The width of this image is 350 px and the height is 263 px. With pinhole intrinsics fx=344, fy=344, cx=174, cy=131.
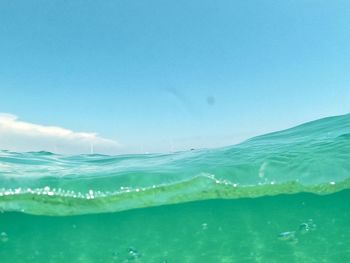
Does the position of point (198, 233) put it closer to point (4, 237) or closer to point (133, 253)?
point (133, 253)

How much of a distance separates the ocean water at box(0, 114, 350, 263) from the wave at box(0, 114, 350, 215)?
4cm

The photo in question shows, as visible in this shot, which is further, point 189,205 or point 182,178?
point 189,205

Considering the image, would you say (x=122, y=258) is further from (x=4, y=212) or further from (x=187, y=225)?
(x=4, y=212)

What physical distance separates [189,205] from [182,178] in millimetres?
2012

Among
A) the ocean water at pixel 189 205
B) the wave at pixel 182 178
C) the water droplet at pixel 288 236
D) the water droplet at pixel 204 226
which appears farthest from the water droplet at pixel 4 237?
the water droplet at pixel 288 236

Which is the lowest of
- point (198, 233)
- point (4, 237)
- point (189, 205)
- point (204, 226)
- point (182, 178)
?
point (4, 237)

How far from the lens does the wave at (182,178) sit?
484 inches

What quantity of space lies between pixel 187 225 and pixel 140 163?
3.45m

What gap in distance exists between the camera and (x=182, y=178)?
12859 mm

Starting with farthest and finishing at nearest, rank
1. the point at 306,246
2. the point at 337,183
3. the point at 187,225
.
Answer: the point at 187,225 → the point at 337,183 → the point at 306,246

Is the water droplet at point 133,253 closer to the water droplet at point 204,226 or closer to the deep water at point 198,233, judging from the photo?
the deep water at point 198,233

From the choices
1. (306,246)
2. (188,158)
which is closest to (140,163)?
(188,158)

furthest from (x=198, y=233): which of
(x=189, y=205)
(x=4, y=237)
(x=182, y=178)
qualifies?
(x=4, y=237)

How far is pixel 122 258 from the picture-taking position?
1341 centimetres
